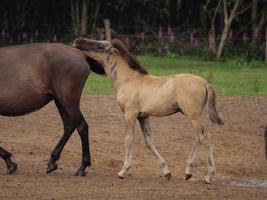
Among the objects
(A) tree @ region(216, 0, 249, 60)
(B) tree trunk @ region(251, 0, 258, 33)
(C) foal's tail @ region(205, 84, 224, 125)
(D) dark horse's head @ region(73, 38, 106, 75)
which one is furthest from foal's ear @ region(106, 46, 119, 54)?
(B) tree trunk @ region(251, 0, 258, 33)

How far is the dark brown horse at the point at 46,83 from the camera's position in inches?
478

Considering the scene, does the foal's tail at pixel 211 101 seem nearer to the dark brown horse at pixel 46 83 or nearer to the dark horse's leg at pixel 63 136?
the dark brown horse at pixel 46 83

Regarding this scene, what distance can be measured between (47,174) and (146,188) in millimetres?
1845

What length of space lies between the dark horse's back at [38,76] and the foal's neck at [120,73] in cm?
31

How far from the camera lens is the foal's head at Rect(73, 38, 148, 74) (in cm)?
1230

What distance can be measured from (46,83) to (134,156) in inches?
110

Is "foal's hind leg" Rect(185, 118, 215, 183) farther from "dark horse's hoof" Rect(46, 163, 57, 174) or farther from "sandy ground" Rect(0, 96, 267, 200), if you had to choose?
"dark horse's hoof" Rect(46, 163, 57, 174)

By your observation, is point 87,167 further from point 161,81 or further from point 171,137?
point 171,137

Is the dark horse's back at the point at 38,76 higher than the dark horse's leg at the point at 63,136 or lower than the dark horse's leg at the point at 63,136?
higher

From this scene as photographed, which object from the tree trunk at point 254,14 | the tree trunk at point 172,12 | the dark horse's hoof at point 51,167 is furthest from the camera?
the tree trunk at point 172,12

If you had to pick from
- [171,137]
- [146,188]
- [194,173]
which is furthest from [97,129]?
[146,188]

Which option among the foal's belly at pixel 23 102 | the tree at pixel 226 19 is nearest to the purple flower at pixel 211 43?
the tree at pixel 226 19

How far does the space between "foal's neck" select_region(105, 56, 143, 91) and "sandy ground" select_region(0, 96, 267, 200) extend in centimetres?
121

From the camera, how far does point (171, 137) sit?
16.2 metres
